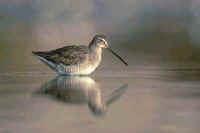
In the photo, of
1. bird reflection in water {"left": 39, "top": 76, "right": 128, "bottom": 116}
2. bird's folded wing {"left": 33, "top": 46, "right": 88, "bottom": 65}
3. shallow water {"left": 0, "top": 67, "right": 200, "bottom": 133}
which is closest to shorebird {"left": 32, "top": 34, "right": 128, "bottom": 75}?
bird's folded wing {"left": 33, "top": 46, "right": 88, "bottom": 65}

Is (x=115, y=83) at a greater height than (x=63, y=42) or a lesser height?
lesser

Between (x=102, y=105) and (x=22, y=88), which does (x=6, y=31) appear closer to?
(x=22, y=88)

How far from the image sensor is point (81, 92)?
29.0ft

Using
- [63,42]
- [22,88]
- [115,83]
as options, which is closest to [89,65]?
[115,83]

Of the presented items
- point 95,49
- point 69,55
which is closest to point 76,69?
point 69,55

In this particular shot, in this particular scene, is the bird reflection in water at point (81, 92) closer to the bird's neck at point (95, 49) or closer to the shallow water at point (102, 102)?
the shallow water at point (102, 102)

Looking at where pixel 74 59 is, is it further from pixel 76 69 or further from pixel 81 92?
pixel 81 92

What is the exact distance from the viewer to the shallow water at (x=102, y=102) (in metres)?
6.36

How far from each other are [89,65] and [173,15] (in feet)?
27.9

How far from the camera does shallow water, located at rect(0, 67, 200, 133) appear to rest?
636 cm

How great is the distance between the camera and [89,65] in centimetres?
1147

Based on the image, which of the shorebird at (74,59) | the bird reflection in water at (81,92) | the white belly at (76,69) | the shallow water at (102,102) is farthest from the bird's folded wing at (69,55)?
the bird reflection in water at (81,92)

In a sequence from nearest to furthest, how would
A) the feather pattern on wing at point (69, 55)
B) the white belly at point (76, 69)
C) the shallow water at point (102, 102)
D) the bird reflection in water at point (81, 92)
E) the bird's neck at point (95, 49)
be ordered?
the shallow water at point (102, 102)
the bird reflection in water at point (81, 92)
the white belly at point (76, 69)
the feather pattern on wing at point (69, 55)
the bird's neck at point (95, 49)

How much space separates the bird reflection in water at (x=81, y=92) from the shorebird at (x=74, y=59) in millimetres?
709
